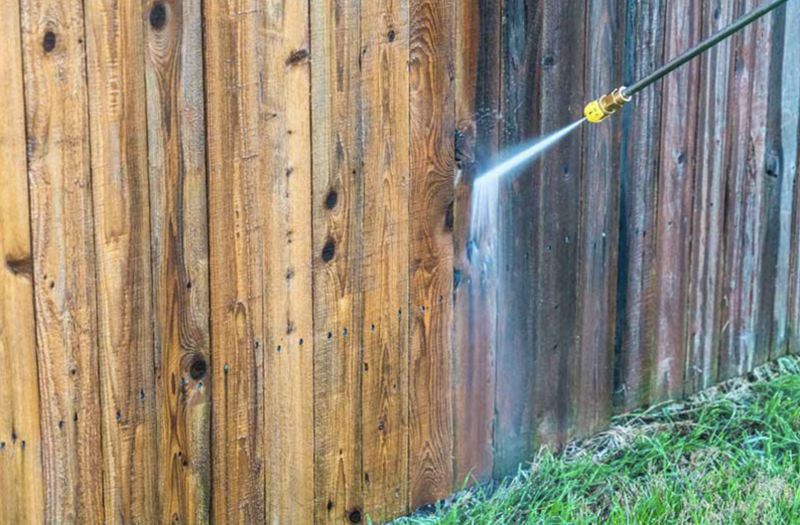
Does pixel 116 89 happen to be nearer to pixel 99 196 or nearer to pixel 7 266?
pixel 99 196

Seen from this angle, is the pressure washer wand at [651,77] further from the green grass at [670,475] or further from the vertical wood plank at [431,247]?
the green grass at [670,475]

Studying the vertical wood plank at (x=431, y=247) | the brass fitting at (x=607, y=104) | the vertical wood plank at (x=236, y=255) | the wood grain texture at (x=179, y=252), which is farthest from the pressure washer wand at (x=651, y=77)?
the wood grain texture at (x=179, y=252)

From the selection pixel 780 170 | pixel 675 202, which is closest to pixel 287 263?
pixel 675 202

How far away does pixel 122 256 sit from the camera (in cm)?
306

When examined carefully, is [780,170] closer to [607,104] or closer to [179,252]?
[607,104]

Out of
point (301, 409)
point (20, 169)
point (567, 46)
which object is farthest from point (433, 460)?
point (20, 169)

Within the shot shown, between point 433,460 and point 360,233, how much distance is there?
0.79 metres

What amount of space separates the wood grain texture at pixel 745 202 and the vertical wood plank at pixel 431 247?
5.04 feet

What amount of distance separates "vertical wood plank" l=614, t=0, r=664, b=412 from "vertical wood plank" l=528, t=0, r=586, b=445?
27cm

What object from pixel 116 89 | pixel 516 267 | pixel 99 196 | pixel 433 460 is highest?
pixel 116 89

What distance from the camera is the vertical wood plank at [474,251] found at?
3812mm

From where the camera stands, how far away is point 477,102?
3.85 meters

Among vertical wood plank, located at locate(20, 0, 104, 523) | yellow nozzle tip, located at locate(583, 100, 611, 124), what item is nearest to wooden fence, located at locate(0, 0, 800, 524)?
vertical wood plank, located at locate(20, 0, 104, 523)

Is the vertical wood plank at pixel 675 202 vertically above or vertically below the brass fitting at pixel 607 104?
below
